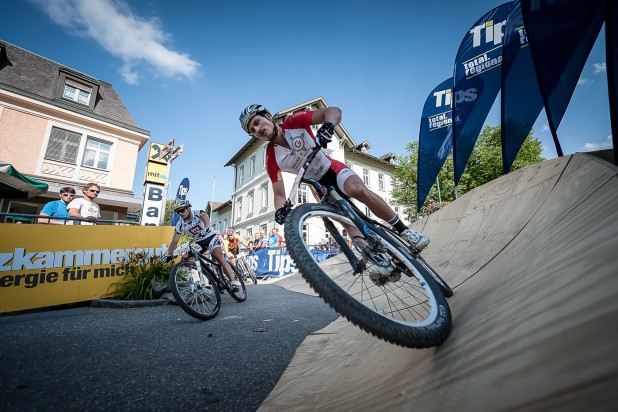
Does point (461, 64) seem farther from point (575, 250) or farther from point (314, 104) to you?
point (314, 104)

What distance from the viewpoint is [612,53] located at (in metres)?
2.56

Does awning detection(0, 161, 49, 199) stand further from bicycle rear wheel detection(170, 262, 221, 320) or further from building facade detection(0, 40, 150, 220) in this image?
building facade detection(0, 40, 150, 220)

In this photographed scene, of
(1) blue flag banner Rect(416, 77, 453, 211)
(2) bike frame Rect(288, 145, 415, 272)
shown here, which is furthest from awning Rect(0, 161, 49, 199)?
(1) blue flag banner Rect(416, 77, 453, 211)

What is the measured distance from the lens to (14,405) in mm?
1508

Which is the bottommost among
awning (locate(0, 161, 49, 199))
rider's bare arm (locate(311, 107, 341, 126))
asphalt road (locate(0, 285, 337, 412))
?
asphalt road (locate(0, 285, 337, 412))

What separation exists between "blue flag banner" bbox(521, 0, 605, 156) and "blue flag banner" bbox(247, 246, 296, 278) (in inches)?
423

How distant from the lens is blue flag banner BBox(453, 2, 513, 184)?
23.4 ft

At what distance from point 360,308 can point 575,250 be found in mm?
894

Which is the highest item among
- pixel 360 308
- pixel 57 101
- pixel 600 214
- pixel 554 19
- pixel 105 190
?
pixel 57 101

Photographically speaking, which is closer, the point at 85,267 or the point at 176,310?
the point at 176,310

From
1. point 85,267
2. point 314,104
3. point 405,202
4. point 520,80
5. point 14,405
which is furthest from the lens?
point 405,202

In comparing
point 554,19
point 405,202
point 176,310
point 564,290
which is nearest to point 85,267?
point 176,310

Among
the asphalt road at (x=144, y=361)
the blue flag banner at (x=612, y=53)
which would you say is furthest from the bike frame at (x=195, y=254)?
the blue flag banner at (x=612, y=53)

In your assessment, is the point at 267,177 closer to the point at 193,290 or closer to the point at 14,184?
the point at 14,184
